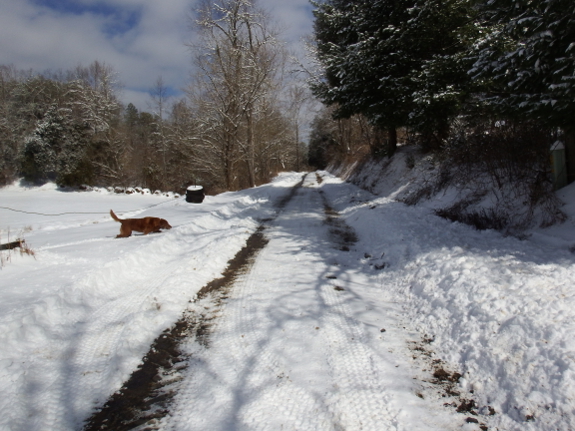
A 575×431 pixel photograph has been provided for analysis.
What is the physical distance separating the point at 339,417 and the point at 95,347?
2471 millimetres

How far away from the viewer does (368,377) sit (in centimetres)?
298

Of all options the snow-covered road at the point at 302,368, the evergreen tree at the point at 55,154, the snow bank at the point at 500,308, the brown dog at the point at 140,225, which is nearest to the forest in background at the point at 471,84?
the snow bank at the point at 500,308

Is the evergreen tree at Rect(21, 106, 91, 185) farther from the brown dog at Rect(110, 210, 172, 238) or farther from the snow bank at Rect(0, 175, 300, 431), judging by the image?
the brown dog at Rect(110, 210, 172, 238)

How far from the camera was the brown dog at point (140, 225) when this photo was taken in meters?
7.95

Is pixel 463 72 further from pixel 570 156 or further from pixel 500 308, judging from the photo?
pixel 500 308

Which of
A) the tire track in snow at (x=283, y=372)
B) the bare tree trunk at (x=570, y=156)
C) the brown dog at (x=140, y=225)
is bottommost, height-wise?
the tire track in snow at (x=283, y=372)

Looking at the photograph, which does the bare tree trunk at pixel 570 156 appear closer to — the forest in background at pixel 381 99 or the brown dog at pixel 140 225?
the forest in background at pixel 381 99

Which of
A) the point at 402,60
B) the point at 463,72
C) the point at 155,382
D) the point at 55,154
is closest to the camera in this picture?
the point at 155,382

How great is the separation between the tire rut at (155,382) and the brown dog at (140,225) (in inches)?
155

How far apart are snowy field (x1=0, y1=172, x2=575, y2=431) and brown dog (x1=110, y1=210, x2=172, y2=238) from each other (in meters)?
1.25

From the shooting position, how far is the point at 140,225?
8.23 meters

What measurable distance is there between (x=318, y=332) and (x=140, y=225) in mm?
5944

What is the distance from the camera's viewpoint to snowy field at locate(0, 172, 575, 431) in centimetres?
257

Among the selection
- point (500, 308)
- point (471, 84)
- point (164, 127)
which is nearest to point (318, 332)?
point (500, 308)
